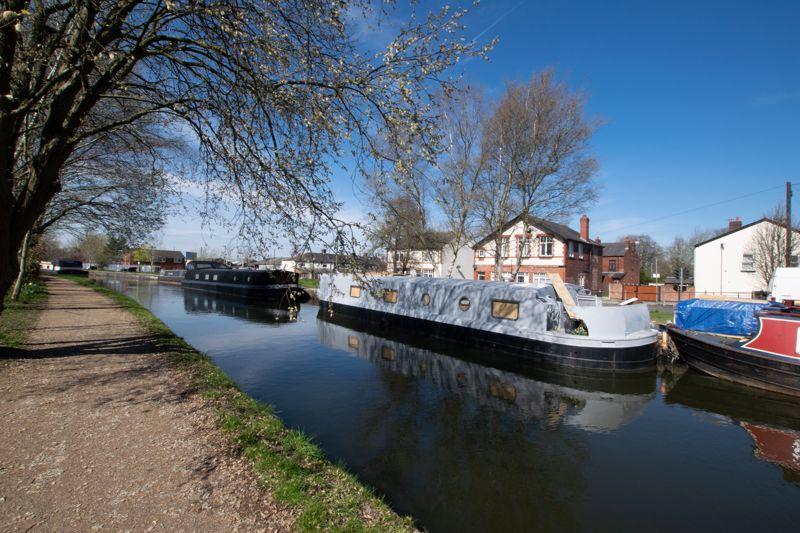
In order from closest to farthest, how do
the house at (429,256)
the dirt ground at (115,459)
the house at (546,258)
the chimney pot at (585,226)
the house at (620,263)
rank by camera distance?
1. the dirt ground at (115,459)
2. the house at (429,256)
3. the house at (546,258)
4. the chimney pot at (585,226)
5. the house at (620,263)

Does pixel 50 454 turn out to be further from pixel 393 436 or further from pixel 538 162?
pixel 538 162

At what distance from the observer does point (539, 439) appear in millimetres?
6953

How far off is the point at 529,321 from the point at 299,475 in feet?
31.8

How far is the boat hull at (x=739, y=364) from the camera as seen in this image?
934 cm

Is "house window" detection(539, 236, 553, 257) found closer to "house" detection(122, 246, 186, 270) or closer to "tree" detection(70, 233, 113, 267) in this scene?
"tree" detection(70, 233, 113, 267)

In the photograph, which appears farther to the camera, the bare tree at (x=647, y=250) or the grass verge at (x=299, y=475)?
the bare tree at (x=647, y=250)

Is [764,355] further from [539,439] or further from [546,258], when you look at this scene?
[546,258]

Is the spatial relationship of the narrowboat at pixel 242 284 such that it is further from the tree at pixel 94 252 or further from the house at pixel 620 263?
the tree at pixel 94 252

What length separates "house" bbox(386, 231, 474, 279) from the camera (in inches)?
1073

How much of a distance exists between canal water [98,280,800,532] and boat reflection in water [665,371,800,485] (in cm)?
4

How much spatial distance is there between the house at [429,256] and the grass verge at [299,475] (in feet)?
56.3

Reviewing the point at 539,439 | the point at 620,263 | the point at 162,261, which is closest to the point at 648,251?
the point at 620,263

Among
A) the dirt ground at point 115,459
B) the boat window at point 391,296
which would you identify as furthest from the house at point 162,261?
the dirt ground at point 115,459

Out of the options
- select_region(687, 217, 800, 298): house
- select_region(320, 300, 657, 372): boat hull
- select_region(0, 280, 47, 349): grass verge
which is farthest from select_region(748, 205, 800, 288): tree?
select_region(0, 280, 47, 349): grass verge
